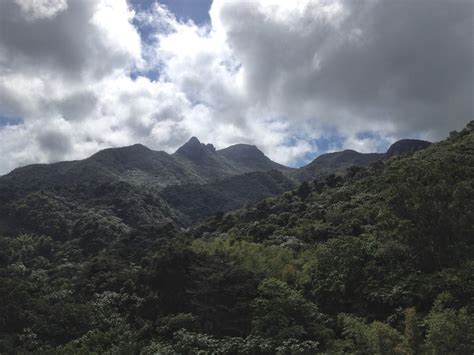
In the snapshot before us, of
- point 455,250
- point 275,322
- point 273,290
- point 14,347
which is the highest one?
point 455,250

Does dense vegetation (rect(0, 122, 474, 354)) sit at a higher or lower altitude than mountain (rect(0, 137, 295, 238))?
lower

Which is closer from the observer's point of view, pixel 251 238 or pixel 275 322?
pixel 275 322

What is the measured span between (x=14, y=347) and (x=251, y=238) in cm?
2873

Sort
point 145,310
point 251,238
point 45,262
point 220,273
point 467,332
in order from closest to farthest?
point 467,332 < point 220,273 < point 145,310 < point 251,238 < point 45,262

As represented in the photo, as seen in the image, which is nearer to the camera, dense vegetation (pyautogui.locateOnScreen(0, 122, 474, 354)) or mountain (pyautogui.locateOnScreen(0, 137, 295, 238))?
dense vegetation (pyautogui.locateOnScreen(0, 122, 474, 354))

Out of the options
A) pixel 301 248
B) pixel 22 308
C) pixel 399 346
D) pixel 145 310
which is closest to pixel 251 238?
pixel 301 248

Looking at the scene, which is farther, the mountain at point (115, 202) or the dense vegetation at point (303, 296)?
the mountain at point (115, 202)

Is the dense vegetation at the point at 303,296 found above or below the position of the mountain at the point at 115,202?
below

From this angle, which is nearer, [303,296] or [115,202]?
[303,296]

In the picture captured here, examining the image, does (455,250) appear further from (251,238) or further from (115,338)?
(251,238)

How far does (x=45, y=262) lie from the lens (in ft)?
275

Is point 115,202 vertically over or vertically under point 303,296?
over

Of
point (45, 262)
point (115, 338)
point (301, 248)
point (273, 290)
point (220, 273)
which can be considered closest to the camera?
point (273, 290)

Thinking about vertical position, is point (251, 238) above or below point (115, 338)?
above
